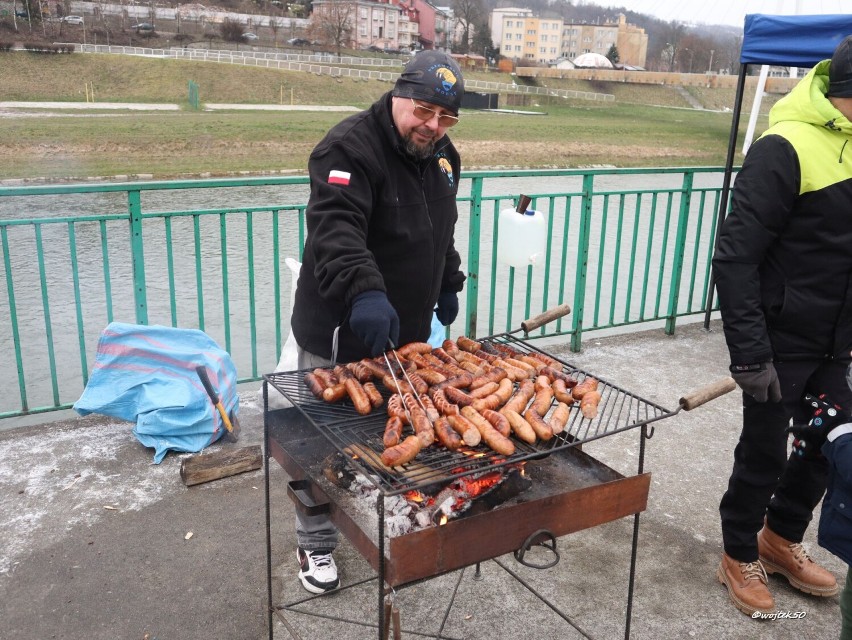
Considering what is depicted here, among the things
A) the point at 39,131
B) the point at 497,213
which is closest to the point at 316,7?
the point at 39,131

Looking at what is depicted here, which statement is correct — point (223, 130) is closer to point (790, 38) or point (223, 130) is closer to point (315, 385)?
point (790, 38)

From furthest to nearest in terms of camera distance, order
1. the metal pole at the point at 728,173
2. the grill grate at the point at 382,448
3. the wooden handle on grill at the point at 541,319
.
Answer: the metal pole at the point at 728,173, the wooden handle on grill at the point at 541,319, the grill grate at the point at 382,448

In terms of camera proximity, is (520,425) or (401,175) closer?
(520,425)

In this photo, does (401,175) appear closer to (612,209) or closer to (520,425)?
(520,425)

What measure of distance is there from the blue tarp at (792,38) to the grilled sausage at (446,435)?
207 inches

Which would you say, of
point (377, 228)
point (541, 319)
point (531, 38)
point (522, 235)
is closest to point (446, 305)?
point (541, 319)

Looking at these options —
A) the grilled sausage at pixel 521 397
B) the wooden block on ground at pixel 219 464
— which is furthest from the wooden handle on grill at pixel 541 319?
the wooden block on ground at pixel 219 464

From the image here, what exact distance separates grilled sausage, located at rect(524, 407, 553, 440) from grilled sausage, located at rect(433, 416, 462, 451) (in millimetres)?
259

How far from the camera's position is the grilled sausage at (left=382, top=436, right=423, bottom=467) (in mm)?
2158

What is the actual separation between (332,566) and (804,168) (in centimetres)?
252

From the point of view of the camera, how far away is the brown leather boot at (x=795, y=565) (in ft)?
10.9

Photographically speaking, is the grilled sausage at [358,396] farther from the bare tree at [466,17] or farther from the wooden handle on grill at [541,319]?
the bare tree at [466,17]

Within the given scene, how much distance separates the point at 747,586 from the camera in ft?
10.6

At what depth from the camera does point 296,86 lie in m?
54.3
